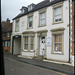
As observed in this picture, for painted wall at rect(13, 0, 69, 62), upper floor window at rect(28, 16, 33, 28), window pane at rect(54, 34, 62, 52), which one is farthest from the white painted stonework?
upper floor window at rect(28, 16, 33, 28)

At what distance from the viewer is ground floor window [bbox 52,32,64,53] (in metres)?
8.28

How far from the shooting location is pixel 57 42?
8609mm

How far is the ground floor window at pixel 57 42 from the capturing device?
8.28 meters

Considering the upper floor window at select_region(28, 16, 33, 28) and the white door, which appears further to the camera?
the upper floor window at select_region(28, 16, 33, 28)

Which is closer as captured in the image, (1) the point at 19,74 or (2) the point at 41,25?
(1) the point at 19,74

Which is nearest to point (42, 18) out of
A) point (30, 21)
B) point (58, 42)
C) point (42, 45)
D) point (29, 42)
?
point (30, 21)

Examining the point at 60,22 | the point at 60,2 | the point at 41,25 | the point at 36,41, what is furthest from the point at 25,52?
the point at 60,2

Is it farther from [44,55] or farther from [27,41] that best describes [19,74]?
[27,41]

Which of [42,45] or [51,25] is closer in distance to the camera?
[51,25]

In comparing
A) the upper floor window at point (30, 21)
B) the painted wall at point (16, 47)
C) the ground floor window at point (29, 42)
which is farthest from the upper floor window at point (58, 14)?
the painted wall at point (16, 47)

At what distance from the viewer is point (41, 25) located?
10133 millimetres

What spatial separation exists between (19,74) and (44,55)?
Result: 512 cm

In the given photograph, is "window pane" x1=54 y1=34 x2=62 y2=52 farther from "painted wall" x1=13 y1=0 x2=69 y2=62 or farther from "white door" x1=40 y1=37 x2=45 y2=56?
"white door" x1=40 y1=37 x2=45 y2=56

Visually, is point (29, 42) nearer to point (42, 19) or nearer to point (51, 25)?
point (42, 19)
